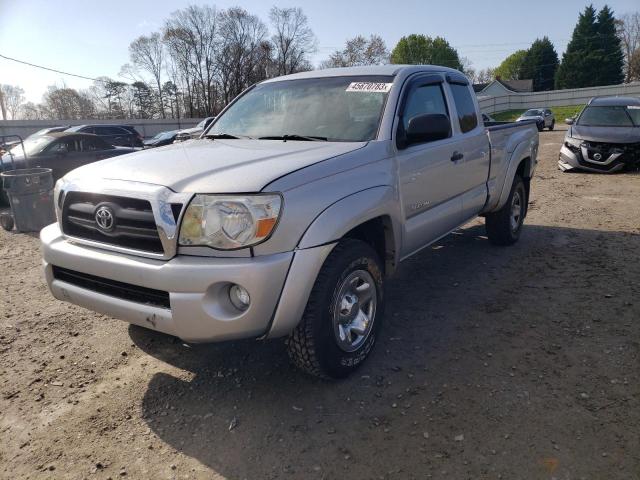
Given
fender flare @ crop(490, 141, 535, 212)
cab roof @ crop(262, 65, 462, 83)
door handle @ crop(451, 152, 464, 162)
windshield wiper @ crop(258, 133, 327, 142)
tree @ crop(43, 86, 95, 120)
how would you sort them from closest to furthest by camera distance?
windshield wiper @ crop(258, 133, 327, 142)
cab roof @ crop(262, 65, 462, 83)
door handle @ crop(451, 152, 464, 162)
fender flare @ crop(490, 141, 535, 212)
tree @ crop(43, 86, 95, 120)

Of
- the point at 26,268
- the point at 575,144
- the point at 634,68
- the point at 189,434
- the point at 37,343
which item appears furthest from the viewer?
the point at 634,68

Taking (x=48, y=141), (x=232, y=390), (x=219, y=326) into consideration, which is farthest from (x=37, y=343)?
(x=48, y=141)

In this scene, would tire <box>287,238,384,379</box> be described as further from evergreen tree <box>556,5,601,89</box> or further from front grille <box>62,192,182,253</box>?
evergreen tree <box>556,5,601,89</box>

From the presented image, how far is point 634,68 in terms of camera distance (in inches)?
2653

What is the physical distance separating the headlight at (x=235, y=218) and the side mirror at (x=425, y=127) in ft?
4.42

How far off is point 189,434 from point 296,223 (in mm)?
1300

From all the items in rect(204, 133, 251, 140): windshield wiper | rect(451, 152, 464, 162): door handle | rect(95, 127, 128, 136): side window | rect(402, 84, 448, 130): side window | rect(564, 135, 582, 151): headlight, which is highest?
rect(95, 127, 128, 136): side window

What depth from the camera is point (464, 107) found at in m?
4.68

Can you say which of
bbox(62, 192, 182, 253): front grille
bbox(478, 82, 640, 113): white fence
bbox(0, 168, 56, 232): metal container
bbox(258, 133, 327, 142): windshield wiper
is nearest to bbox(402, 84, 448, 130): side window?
bbox(258, 133, 327, 142): windshield wiper

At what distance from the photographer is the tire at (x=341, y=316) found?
8.89 feet

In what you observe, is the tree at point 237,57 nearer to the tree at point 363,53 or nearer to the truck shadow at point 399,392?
the tree at point 363,53

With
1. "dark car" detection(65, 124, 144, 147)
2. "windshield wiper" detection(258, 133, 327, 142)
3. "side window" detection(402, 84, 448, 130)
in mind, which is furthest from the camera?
"dark car" detection(65, 124, 144, 147)

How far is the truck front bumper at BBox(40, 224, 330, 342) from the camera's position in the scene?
2395 mm

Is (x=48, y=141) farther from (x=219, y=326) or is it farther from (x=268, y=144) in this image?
(x=219, y=326)
